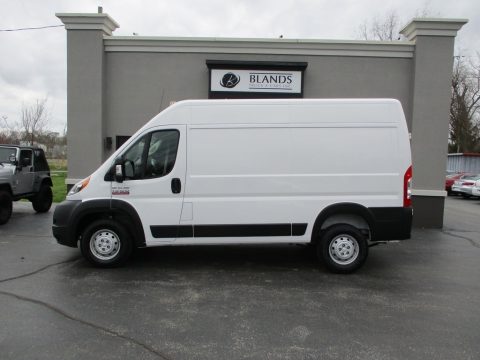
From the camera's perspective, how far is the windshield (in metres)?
11.1

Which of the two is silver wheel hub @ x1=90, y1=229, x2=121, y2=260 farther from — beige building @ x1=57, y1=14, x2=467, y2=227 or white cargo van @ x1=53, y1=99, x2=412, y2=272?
beige building @ x1=57, y1=14, x2=467, y2=227

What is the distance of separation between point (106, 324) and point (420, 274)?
448 cm

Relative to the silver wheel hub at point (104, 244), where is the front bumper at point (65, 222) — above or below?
above

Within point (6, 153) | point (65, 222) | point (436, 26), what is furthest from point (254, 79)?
point (6, 153)

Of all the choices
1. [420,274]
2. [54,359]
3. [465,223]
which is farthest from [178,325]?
[465,223]

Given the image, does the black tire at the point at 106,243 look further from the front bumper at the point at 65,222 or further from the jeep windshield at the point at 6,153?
the jeep windshield at the point at 6,153

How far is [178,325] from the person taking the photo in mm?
4266

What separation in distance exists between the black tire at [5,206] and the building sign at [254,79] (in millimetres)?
5500

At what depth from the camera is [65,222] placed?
6.10 metres

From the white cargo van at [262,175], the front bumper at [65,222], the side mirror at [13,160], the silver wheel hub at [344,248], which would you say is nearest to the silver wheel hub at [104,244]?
the white cargo van at [262,175]

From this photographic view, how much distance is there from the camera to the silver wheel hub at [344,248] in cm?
609

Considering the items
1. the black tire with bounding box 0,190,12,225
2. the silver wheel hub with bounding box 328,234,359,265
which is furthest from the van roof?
the black tire with bounding box 0,190,12,225

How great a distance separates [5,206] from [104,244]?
17.7 feet

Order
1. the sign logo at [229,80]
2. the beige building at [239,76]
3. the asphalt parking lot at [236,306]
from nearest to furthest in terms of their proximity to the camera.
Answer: the asphalt parking lot at [236,306]
the beige building at [239,76]
the sign logo at [229,80]
